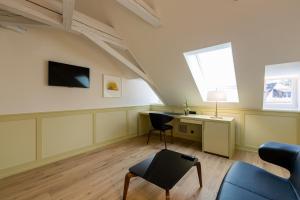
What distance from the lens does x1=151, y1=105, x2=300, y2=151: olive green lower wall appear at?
2.68 m

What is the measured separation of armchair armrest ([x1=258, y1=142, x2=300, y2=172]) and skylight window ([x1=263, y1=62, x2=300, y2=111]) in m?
1.65

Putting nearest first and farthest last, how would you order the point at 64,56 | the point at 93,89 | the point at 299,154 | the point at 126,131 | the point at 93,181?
the point at 299,154 < the point at 93,181 < the point at 64,56 < the point at 93,89 < the point at 126,131

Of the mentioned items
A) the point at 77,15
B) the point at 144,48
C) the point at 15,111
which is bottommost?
the point at 15,111

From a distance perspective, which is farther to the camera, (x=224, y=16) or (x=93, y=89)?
(x=93, y=89)

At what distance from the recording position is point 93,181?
2.02 m

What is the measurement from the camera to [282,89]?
292 centimetres

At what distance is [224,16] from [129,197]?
7.86 feet

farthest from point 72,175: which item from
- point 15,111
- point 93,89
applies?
point 93,89

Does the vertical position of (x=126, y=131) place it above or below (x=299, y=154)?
below

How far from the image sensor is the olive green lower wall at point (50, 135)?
2141 mm

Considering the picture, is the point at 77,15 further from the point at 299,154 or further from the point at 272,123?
the point at 272,123

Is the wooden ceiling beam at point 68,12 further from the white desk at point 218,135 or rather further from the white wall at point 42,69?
the white desk at point 218,135

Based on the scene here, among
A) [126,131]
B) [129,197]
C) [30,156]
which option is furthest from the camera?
[126,131]

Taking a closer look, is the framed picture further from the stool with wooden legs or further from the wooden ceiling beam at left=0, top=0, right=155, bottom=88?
the stool with wooden legs
